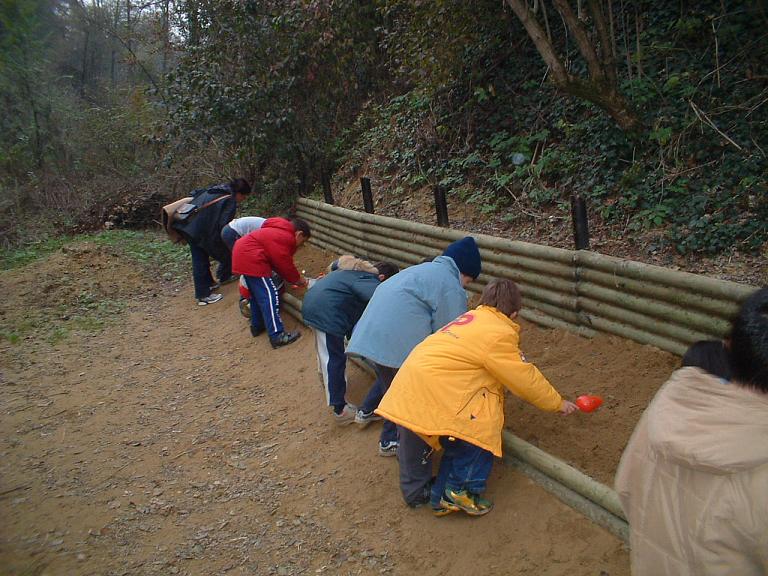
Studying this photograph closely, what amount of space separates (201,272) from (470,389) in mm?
6336

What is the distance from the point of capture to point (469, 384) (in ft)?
10.7

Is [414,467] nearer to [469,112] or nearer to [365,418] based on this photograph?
[365,418]

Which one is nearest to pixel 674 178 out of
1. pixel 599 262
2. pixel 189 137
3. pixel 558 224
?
pixel 558 224

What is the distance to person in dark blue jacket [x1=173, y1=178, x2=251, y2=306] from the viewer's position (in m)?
8.43

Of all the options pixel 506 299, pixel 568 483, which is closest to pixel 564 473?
pixel 568 483

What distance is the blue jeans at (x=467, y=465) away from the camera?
3414 millimetres

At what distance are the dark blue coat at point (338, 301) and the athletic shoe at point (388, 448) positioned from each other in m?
0.94

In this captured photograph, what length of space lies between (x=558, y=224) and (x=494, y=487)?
3.47 meters

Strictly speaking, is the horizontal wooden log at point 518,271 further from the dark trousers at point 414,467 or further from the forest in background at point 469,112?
the dark trousers at point 414,467

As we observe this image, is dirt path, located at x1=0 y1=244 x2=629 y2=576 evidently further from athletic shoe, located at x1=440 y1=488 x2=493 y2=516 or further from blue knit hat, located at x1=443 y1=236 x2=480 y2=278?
blue knit hat, located at x1=443 y1=236 x2=480 y2=278

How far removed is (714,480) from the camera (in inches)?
62.9

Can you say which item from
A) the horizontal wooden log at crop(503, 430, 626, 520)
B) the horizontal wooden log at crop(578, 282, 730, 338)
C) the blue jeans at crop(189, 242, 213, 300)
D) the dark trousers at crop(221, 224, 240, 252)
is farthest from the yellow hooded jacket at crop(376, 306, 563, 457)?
the blue jeans at crop(189, 242, 213, 300)

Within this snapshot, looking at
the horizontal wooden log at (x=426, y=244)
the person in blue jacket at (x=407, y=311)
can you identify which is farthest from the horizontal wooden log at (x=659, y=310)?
the person in blue jacket at (x=407, y=311)

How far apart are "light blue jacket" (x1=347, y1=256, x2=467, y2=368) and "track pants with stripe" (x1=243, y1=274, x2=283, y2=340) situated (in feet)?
9.08
